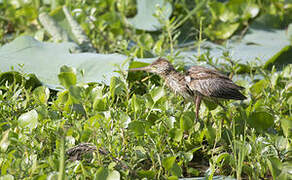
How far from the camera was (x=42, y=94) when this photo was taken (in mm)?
2941

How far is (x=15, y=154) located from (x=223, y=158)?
1102 millimetres

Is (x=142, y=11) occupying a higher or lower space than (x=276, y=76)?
higher

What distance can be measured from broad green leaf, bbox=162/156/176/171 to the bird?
0.75 metres

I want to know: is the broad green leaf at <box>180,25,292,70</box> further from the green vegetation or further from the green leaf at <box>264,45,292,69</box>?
the green vegetation

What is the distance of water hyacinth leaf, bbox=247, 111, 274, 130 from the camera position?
273 cm

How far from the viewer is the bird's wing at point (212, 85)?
2.84m

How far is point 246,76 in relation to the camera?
373 cm

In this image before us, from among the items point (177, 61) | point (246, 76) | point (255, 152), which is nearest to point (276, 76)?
point (246, 76)

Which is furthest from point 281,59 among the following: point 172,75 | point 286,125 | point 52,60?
point 52,60

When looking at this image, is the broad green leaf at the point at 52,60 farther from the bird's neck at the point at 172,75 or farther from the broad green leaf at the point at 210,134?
the broad green leaf at the point at 210,134

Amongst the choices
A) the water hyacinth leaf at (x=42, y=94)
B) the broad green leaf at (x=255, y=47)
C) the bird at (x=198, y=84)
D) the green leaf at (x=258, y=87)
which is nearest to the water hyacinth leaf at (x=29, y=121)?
the water hyacinth leaf at (x=42, y=94)

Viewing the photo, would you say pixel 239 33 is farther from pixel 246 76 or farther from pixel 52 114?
pixel 52 114

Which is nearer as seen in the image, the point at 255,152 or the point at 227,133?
the point at 255,152

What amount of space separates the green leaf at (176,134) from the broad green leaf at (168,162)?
0.35 m
